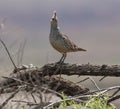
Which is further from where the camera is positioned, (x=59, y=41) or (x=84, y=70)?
(x=59, y=41)

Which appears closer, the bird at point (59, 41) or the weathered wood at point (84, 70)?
the weathered wood at point (84, 70)

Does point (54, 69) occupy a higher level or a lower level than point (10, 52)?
lower

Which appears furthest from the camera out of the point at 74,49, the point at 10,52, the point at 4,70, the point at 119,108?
the point at 119,108

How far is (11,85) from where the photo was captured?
10.2m

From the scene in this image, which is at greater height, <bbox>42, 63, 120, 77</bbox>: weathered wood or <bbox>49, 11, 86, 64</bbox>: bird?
<bbox>49, 11, 86, 64</bbox>: bird

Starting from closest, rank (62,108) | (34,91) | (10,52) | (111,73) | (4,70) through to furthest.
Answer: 1. (62,108)
2. (4,70)
3. (10,52)
4. (34,91)
5. (111,73)

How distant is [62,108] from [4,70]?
106 cm

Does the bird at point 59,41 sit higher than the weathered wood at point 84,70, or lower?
higher

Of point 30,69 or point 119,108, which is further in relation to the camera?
point 119,108

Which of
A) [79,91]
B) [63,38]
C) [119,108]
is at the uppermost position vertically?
[63,38]

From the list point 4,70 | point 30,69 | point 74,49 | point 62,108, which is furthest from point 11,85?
point 62,108

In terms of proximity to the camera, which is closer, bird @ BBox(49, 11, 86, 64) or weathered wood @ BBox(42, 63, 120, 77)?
weathered wood @ BBox(42, 63, 120, 77)

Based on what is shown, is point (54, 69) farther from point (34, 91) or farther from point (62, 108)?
point (62, 108)

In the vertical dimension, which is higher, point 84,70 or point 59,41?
point 59,41
